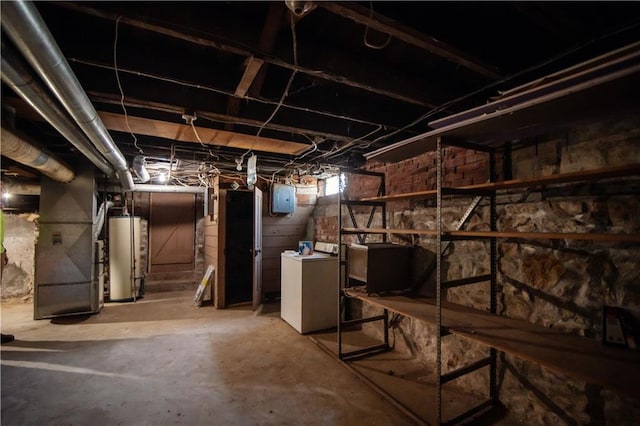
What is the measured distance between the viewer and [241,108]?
2.51 m

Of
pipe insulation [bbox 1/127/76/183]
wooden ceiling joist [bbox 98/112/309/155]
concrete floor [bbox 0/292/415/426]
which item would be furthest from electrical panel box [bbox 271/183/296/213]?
pipe insulation [bbox 1/127/76/183]

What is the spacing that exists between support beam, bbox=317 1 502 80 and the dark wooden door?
5.81 metres

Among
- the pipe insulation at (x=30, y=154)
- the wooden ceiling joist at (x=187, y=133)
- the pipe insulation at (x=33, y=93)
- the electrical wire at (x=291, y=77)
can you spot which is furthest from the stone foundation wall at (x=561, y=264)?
the pipe insulation at (x=30, y=154)

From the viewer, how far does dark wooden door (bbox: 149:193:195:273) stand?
6.00m

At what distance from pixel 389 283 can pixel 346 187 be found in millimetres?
1732

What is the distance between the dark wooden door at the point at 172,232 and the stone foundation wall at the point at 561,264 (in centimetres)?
556

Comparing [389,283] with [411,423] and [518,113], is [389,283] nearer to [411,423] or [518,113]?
[411,423]

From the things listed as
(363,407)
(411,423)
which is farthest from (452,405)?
(363,407)

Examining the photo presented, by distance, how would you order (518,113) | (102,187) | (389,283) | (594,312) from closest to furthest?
1. (518,113)
2. (594,312)
3. (389,283)
4. (102,187)

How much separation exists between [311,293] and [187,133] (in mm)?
2433

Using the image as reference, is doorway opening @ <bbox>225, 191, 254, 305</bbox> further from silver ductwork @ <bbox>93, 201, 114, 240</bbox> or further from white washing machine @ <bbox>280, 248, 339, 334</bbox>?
silver ductwork @ <bbox>93, 201, 114, 240</bbox>

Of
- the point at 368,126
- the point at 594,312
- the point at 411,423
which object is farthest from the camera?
the point at 368,126

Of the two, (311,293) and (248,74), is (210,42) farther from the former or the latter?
(311,293)

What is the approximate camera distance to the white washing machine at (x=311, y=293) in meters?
3.69
